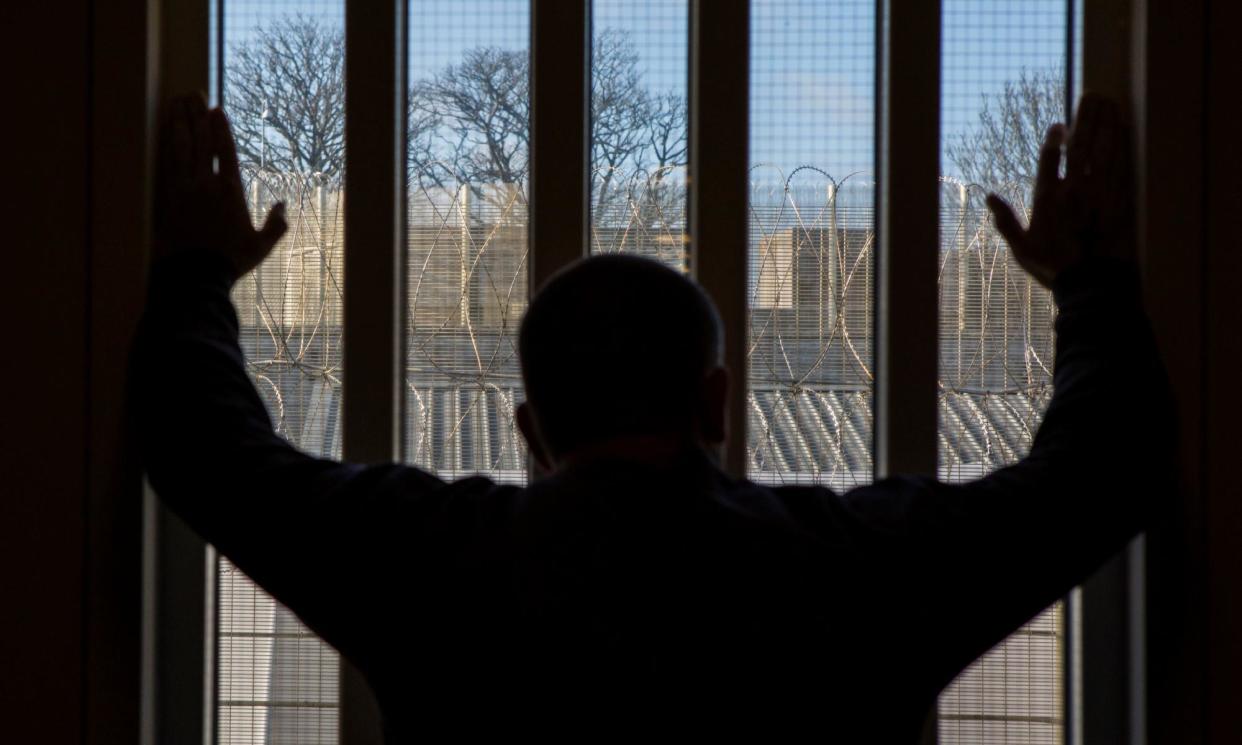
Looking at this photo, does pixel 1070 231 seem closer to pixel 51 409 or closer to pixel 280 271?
pixel 280 271

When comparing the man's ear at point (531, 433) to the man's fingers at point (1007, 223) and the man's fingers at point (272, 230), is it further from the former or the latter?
the man's fingers at point (1007, 223)

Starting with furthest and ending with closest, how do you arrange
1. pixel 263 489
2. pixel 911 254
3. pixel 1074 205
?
1. pixel 911 254
2. pixel 1074 205
3. pixel 263 489

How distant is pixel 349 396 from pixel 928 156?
2.45 feet

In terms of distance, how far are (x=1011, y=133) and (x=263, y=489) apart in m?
0.95

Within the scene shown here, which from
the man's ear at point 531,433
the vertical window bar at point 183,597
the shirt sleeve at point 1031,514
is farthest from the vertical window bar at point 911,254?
the vertical window bar at point 183,597

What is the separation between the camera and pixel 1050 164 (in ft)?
3.80

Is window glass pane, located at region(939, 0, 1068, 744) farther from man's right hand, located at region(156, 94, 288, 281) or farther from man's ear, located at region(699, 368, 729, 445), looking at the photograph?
man's right hand, located at region(156, 94, 288, 281)

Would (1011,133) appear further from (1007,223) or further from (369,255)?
(369,255)

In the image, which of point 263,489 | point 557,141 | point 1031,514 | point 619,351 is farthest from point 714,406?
point 557,141

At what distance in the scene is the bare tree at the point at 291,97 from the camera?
1.30 m

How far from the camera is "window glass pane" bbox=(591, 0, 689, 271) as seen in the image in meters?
1.29

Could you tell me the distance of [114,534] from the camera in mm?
1231

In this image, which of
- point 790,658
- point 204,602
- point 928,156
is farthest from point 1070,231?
point 204,602

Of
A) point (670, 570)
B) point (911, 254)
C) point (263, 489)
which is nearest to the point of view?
point (670, 570)
